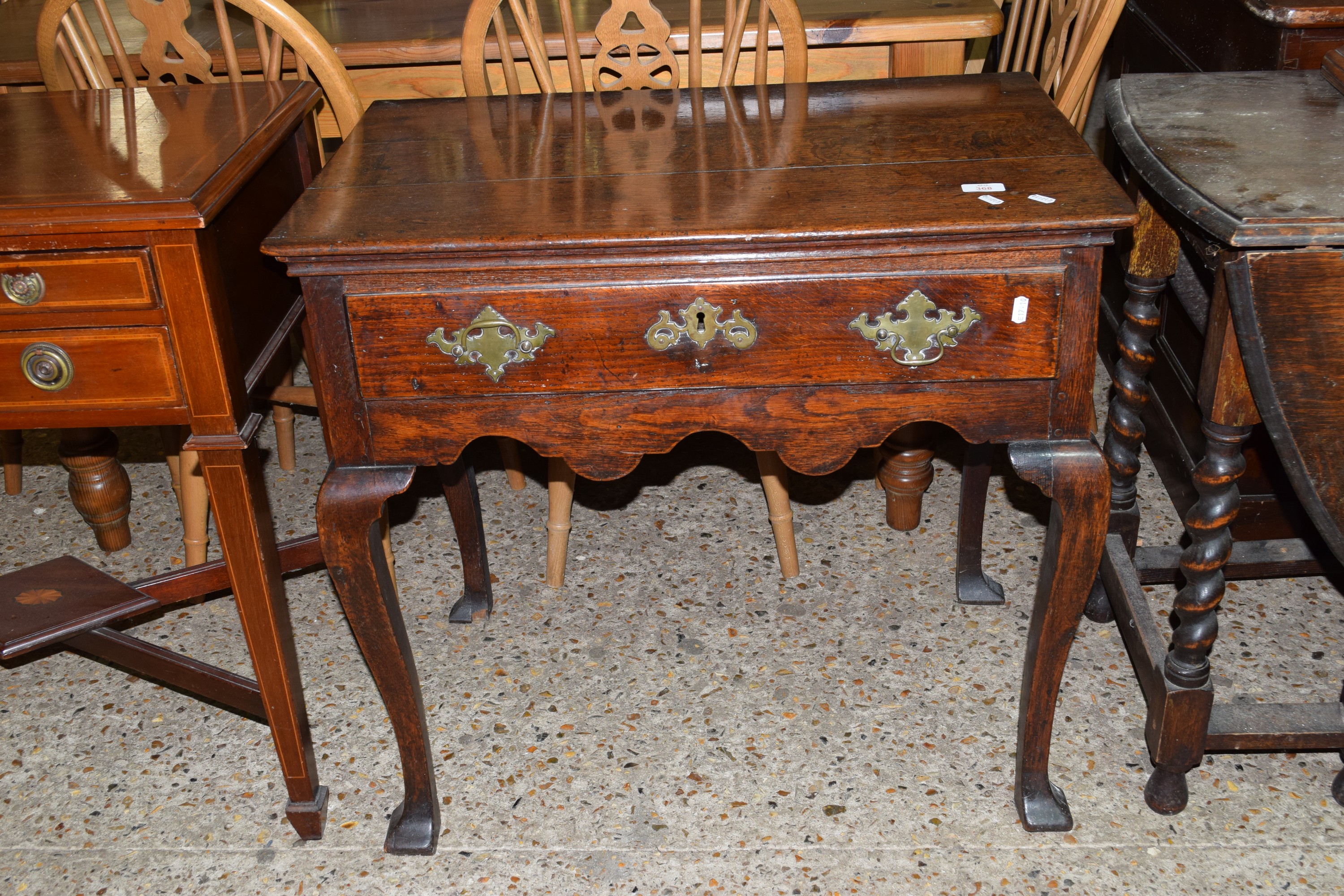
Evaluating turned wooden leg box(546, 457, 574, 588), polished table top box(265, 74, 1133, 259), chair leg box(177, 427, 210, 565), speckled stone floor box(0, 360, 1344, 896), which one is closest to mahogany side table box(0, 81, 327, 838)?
polished table top box(265, 74, 1133, 259)

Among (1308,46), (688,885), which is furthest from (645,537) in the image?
(1308,46)

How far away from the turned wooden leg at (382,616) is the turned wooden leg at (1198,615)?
1.06 m

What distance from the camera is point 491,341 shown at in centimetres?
142

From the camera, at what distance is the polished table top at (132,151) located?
4.57 feet

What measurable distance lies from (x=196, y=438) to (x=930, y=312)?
916 mm

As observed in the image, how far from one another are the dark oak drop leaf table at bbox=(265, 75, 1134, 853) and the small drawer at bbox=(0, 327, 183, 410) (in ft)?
0.68

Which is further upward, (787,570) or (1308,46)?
(1308,46)

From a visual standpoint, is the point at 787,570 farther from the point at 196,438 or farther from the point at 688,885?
the point at 196,438

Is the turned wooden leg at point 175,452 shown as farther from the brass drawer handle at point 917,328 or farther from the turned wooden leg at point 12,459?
the brass drawer handle at point 917,328

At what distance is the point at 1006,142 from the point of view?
161 centimetres

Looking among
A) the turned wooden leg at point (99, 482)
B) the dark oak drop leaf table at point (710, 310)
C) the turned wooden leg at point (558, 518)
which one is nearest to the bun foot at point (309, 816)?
the dark oak drop leaf table at point (710, 310)

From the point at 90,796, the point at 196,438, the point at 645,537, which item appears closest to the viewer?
the point at 196,438

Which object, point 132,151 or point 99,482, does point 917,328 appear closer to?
point 132,151

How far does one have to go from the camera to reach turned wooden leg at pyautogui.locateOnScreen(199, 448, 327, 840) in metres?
1.57
